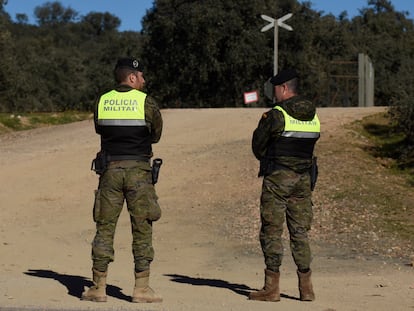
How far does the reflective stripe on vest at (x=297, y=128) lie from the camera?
6.53m

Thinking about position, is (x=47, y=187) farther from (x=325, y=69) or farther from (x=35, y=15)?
(x=35, y=15)

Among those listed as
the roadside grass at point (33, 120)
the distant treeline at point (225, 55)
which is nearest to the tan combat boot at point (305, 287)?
the roadside grass at point (33, 120)

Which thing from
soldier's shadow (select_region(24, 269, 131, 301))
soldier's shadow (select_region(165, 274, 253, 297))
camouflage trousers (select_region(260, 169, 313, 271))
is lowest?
soldier's shadow (select_region(165, 274, 253, 297))

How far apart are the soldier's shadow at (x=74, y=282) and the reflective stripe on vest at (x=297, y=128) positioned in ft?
6.05

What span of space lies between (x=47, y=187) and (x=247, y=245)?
5.56 m

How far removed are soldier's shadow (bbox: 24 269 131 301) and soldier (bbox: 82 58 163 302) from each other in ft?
1.22

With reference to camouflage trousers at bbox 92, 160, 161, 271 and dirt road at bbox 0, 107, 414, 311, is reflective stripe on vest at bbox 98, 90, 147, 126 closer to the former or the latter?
camouflage trousers at bbox 92, 160, 161, 271

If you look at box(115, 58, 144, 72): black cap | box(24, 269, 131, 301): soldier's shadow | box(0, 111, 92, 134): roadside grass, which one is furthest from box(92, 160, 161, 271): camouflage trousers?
box(0, 111, 92, 134): roadside grass

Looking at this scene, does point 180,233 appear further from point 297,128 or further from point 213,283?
point 297,128

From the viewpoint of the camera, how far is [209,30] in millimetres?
44688

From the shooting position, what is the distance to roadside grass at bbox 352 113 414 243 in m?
11.5

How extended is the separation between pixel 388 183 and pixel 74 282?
26.6 ft

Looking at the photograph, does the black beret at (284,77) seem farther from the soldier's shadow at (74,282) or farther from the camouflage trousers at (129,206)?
the soldier's shadow at (74,282)

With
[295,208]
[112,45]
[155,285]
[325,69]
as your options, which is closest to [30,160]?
[155,285]
